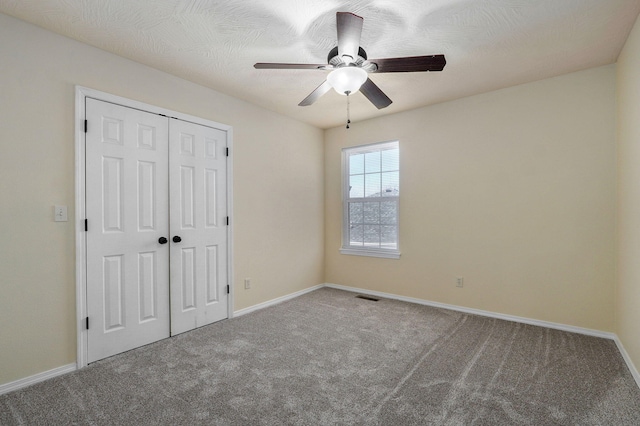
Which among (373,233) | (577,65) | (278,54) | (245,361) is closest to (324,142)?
(373,233)

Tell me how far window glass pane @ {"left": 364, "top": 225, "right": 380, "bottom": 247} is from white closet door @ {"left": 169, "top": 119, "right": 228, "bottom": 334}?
208 cm

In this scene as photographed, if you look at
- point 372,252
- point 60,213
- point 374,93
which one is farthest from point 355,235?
point 60,213

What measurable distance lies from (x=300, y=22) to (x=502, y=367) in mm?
2965

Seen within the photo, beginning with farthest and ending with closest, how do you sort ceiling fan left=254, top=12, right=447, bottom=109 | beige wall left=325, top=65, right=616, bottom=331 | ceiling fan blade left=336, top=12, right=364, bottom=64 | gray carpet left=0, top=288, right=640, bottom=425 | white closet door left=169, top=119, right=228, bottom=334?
white closet door left=169, top=119, right=228, bottom=334
beige wall left=325, top=65, right=616, bottom=331
ceiling fan left=254, top=12, right=447, bottom=109
gray carpet left=0, top=288, right=640, bottom=425
ceiling fan blade left=336, top=12, right=364, bottom=64

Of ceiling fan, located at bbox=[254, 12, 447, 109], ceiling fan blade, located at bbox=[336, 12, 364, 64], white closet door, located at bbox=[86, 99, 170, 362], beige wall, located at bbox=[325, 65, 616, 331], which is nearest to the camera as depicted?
ceiling fan blade, located at bbox=[336, 12, 364, 64]

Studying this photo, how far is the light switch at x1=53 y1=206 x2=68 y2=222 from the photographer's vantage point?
229cm

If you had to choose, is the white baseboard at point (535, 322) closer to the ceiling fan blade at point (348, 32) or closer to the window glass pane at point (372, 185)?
the window glass pane at point (372, 185)

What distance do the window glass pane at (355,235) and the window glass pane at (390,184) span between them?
0.66 meters

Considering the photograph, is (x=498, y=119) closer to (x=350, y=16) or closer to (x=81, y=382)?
(x=350, y=16)

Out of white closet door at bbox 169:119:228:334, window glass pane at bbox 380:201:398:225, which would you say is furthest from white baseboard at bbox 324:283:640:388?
white closet door at bbox 169:119:228:334

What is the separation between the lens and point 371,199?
4477mm

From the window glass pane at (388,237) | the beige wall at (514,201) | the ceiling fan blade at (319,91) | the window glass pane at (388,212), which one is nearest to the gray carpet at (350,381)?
the beige wall at (514,201)

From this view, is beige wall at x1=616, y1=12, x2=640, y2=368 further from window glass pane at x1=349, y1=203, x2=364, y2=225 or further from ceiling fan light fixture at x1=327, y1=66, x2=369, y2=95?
window glass pane at x1=349, y1=203, x2=364, y2=225

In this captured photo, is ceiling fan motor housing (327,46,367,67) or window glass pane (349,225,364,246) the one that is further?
window glass pane (349,225,364,246)
